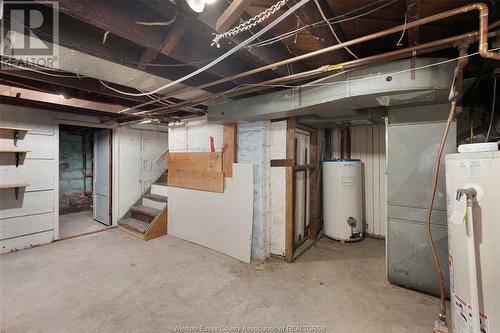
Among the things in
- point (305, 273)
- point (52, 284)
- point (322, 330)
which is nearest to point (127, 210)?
point (52, 284)

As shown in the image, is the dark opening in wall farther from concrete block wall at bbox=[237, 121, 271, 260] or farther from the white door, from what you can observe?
concrete block wall at bbox=[237, 121, 271, 260]

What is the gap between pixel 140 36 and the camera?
1.45 m

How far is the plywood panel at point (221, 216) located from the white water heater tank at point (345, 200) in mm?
1422

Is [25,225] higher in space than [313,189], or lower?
lower

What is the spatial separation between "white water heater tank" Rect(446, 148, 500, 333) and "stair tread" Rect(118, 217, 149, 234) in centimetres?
392

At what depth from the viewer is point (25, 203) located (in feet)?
11.1

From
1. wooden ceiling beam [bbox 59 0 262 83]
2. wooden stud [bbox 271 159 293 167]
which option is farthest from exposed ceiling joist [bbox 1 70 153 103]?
wooden stud [bbox 271 159 293 167]

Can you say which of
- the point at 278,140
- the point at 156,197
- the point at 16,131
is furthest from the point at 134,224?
the point at 278,140

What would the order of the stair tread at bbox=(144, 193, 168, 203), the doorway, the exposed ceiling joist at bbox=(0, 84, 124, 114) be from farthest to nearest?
the doorway
the stair tread at bbox=(144, 193, 168, 203)
the exposed ceiling joist at bbox=(0, 84, 124, 114)

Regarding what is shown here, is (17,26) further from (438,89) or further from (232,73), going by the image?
(438,89)

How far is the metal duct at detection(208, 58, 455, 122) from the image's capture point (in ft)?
5.33

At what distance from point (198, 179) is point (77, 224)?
10.3ft

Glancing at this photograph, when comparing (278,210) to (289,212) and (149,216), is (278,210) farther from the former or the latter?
(149,216)

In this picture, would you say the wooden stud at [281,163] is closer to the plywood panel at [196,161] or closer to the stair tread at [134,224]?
the plywood panel at [196,161]
